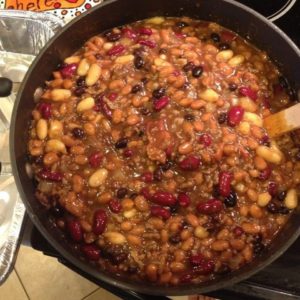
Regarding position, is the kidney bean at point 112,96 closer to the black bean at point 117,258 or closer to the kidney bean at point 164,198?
the kidney bean at point 164,198

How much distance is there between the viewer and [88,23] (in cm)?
118

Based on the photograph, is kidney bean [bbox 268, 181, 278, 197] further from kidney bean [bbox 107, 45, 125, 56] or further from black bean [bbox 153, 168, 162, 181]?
kidney bean [bbox 107, 45, 125, 56]

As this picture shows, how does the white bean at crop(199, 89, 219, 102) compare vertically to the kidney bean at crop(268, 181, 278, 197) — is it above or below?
above

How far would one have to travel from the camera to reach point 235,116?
3.57 ft

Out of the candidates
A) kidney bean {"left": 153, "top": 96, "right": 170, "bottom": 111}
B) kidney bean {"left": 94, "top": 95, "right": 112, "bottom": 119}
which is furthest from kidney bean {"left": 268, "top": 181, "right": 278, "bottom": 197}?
kidney bean {"left": 94, "top": 95, "right": 112, "bottom": 119}

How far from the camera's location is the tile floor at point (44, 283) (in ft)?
5.67

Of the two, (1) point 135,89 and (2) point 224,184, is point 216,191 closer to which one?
(2) point 224,184

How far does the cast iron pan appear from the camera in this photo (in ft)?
3.21

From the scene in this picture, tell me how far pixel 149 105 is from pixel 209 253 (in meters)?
0.39

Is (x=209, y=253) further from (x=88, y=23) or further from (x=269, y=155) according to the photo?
(x=88, y=23)

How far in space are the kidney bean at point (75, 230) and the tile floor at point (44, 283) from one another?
2.45ft

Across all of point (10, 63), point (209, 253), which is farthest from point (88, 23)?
point (209, 253)

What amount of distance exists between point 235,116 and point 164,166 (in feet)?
0.71

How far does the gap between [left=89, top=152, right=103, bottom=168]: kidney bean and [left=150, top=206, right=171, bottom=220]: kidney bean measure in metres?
0.17
